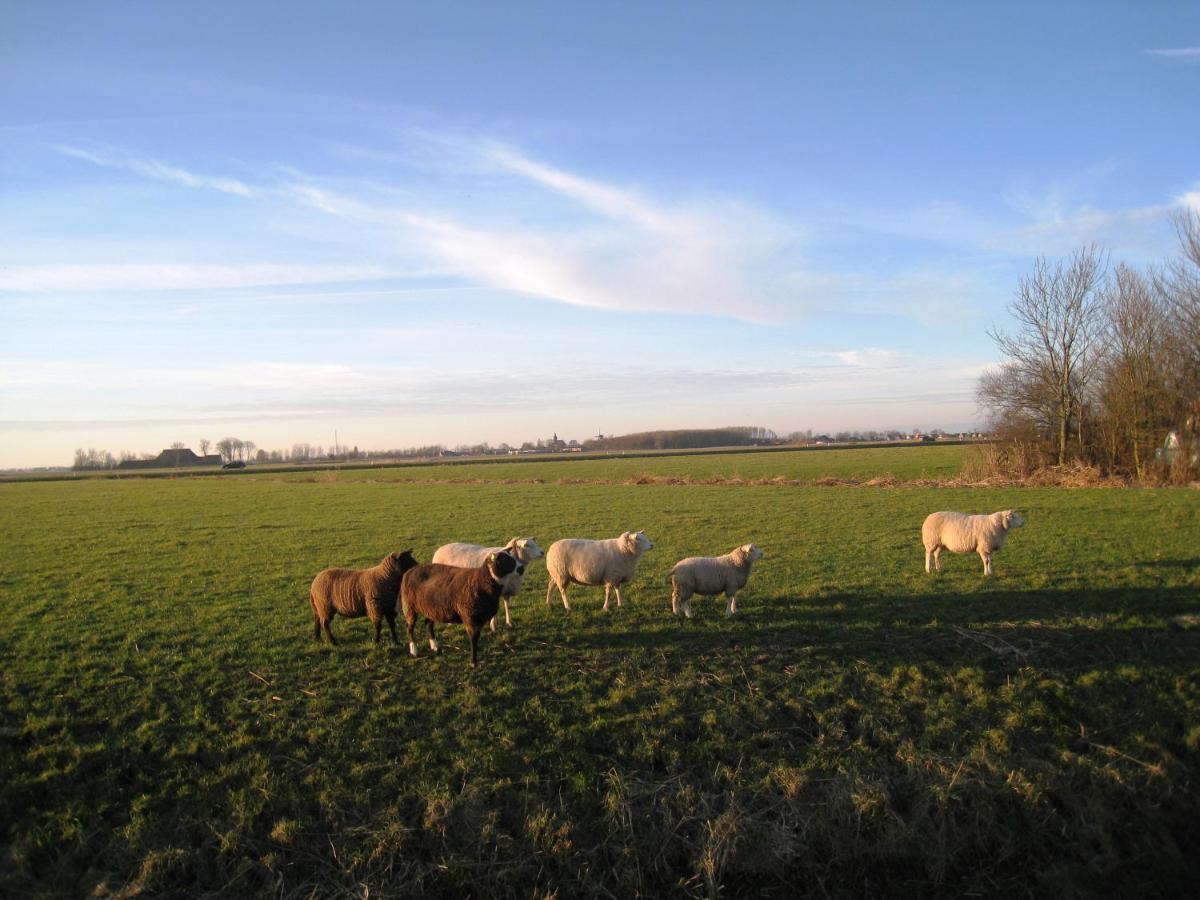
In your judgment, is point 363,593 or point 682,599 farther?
point 682,599

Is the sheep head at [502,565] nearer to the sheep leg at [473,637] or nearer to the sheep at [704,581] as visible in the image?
the sheep leg at [473,637]

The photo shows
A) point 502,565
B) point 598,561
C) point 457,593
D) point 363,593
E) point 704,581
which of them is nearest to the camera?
point 502,565

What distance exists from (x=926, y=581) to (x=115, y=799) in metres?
13.3

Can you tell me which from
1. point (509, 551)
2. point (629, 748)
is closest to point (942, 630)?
point (629, 748)

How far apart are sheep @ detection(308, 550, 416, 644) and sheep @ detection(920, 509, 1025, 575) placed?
36.2 feet

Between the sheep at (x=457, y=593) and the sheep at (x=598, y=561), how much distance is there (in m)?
2.28

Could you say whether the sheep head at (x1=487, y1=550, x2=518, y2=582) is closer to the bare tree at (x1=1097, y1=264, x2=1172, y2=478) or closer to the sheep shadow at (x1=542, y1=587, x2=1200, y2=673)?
the sheep shadow at (x1=542, y1=587, x2=1200, y2=673)

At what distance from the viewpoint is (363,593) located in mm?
10086

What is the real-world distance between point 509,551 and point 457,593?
167cm

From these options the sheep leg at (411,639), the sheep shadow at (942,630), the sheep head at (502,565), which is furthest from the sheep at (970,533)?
the sheep leg at (411,639)

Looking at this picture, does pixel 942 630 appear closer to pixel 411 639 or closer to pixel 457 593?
pixel 457 593

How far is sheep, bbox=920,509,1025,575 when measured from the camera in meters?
14.0

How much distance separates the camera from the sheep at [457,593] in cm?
921

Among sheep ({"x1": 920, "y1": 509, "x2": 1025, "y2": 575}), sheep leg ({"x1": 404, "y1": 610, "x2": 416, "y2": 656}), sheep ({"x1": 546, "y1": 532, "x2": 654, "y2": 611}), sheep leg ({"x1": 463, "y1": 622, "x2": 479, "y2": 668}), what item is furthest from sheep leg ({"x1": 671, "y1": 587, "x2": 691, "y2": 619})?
sheep ({"x1": 920, "y1": 509, "x2": 1025, "y2": 575})
